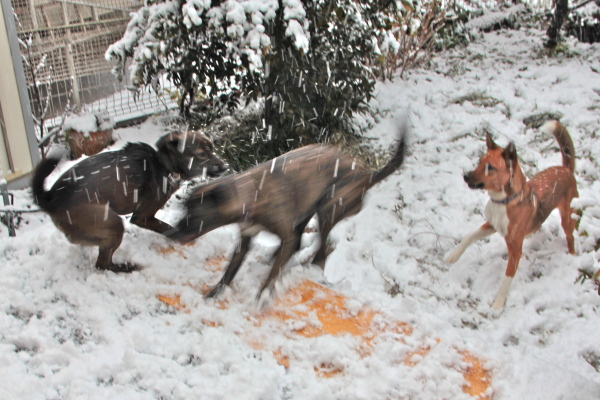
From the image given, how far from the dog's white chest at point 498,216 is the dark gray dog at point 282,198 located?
0.82 m

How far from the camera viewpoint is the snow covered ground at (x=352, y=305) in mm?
2402

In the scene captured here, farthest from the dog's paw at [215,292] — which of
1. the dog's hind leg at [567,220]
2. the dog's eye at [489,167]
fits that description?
the dog's hind leg at [567,220]

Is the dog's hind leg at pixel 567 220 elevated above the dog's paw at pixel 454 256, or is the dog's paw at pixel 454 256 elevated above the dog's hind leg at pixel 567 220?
the dog's hind leg at pixel 567 220

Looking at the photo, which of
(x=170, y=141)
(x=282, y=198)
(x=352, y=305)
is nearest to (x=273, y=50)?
(x=170, y=141)

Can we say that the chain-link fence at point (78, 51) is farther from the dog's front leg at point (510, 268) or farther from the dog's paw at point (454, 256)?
the dog's front leg at point (510, 268)

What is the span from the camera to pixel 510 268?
3590mm

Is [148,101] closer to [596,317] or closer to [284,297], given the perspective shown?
[284,297]

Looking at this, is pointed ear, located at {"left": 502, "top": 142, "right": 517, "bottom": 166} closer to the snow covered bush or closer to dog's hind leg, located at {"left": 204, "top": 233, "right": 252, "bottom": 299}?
dog's hind leg, located at {"left": 204, "top": 233, "right": 252, "bottom": 299}

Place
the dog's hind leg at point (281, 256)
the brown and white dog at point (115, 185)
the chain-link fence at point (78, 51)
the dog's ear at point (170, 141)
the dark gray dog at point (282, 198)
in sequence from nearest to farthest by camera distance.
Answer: the dark gray dog at point (282, 198), the brown and white dog at point (115, 185), the dog's hind leg at point (281, 256), the dog's ear at point (170, 141), the chain-link fence at point (78, 51)

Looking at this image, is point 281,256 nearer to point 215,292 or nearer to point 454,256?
point 215,292

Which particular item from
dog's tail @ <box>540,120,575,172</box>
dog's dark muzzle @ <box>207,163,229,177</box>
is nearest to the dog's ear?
dog's dark muzzle @ <box>207,163,229,177</box>

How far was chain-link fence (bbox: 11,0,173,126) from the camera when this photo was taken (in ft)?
23.5

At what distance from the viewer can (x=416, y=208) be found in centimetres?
509

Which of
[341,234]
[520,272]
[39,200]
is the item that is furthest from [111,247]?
[520,272]
